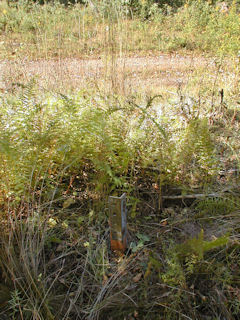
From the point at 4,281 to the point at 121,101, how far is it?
6.77 ft

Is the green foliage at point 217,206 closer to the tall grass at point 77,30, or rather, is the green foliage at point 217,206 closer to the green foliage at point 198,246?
the green foliage at point 198,246

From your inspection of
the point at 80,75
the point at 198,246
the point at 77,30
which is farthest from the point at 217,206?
the point at 77,30

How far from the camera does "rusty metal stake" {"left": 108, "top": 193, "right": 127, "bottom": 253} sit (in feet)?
4.97

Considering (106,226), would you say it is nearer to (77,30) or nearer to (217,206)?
(217,206)

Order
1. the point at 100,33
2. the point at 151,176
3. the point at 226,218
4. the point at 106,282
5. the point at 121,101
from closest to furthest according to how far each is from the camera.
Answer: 1. the point at 106,282
2. the point at 226,218
3. the point at 151,176
4. the point at 121,101
5. the point at 100,33

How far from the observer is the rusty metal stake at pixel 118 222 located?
1.52 meters

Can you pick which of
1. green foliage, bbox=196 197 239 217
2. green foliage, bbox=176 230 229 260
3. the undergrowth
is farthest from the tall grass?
green foliage, bbox=176 230 229 260

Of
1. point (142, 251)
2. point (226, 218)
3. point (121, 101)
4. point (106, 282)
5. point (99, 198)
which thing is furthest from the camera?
point (121, 101)

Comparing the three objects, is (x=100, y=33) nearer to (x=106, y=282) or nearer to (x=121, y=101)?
(x=121, y=101)

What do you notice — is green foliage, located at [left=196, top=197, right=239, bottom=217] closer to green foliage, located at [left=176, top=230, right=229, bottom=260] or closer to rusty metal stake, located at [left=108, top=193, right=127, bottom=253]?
green foliage, located at [left=176, top=230, right=229, bottom=260]

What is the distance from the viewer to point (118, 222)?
1579mm

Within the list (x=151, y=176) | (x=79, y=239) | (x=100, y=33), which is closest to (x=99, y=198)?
(x=79, y=239)

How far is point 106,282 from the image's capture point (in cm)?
151

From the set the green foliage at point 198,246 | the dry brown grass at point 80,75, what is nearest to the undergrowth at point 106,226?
the green foliage at point 198,246
